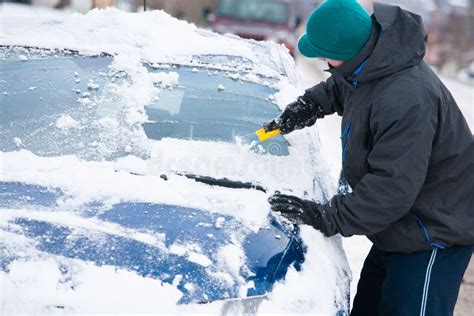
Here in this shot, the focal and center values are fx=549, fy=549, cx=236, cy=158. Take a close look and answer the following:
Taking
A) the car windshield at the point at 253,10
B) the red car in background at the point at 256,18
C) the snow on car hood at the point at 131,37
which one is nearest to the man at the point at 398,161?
the snow on car hood at the point at 131,37

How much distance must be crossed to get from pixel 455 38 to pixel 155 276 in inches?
1199

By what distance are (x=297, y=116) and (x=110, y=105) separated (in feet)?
2.68

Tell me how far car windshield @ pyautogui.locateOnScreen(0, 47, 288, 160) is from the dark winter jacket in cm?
61

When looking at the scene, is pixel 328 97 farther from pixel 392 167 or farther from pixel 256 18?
pixel 256 18

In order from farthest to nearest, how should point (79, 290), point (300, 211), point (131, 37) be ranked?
1. point (131, 37)
2. point (300, 211)
3. point (79, 290)

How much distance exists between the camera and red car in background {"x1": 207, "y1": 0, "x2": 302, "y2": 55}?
40.9 feet

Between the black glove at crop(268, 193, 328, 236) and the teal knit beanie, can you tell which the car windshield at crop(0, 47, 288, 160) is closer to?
the black glove at crop(268, 193, 328, 236)

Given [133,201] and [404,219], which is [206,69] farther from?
[404,219]

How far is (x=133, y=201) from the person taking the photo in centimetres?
185

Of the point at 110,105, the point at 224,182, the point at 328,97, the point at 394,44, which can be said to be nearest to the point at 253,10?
the point at 328,97

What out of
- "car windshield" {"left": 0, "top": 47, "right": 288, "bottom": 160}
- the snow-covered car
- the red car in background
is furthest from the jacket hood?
the red car in background

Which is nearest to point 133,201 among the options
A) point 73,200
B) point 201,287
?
point 73,200

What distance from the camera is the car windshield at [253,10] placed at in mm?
12844

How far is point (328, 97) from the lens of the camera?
2465mm
